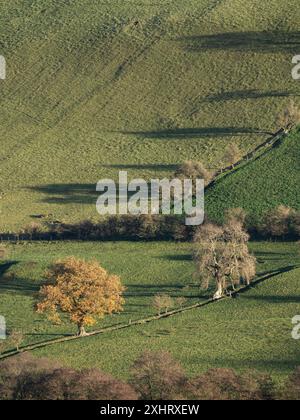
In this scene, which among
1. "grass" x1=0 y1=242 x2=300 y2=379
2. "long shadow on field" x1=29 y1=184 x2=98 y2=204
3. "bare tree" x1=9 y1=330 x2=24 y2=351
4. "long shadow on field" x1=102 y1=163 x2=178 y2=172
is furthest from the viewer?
"long shadow on field" x1=102 y1=163 x2=178 y2=172

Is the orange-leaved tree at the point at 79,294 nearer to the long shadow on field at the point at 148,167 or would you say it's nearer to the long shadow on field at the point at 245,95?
the long shadow on field at the point at 148,167

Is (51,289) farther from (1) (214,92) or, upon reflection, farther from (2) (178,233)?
(1) (214,92)

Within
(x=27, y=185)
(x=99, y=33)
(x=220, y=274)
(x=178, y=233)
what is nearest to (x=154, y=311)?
(x=220, y=274)

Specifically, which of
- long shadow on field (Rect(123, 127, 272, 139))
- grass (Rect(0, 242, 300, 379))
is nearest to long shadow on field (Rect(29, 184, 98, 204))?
grass (Rect(0, 242, 300, 379))

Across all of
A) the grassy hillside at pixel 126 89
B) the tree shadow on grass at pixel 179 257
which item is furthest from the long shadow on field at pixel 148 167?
the tree shadow on grass at pixel 179 257

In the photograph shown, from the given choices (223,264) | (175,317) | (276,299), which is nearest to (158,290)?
(223,264)

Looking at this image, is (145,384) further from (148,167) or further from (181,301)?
(148,167)

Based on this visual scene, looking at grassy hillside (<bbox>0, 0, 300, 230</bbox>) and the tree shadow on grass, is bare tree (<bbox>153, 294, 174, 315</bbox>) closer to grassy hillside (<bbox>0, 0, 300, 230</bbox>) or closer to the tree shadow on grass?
the tree shadow on grass
